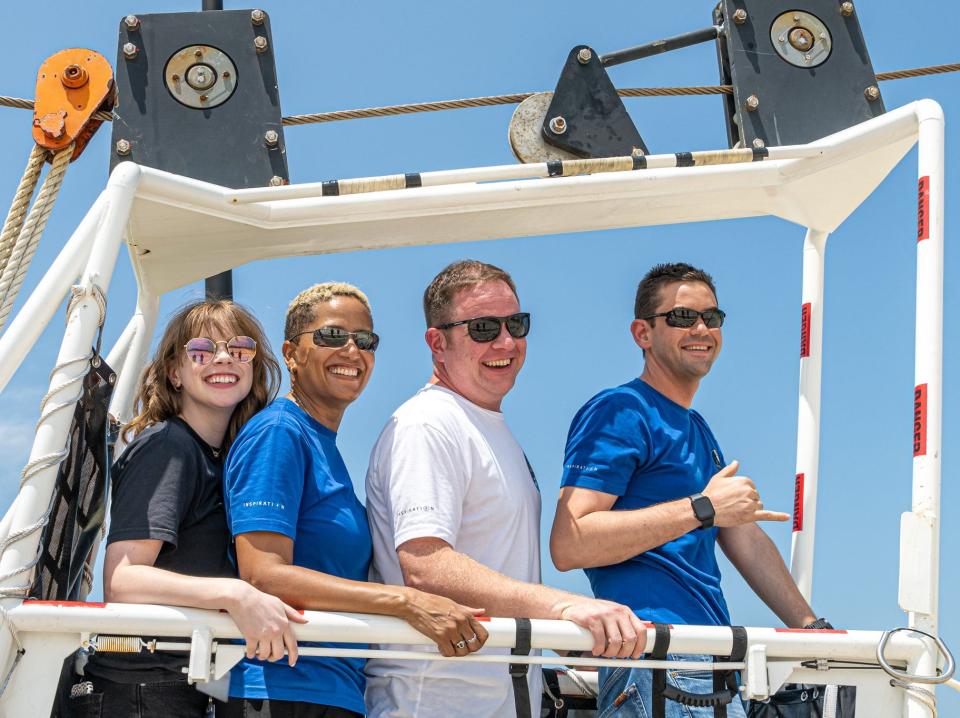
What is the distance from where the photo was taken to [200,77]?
170 inches

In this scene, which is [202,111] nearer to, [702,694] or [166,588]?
[166,588]

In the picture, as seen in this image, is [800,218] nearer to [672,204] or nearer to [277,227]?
[672,204]

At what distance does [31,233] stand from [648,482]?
2.12 meters

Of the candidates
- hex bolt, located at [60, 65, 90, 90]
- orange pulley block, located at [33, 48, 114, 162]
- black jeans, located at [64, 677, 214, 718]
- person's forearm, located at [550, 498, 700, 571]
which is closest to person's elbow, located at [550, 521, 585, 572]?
person's forearm, located at [550, 498, 700, 571]

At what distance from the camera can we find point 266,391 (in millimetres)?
3631

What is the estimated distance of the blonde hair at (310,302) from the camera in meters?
3.62

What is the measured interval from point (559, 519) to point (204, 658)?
100 centimetres

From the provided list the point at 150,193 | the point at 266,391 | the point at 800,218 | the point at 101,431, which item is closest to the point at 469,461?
the point at 266,391

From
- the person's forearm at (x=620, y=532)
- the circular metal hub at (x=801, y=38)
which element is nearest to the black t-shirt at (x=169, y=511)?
the person's forearm at (x=620, y=532)

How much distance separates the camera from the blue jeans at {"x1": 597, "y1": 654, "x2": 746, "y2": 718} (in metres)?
3.17

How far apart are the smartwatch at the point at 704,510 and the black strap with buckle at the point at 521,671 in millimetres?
556

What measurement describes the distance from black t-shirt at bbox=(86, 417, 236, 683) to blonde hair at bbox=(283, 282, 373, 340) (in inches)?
17.6

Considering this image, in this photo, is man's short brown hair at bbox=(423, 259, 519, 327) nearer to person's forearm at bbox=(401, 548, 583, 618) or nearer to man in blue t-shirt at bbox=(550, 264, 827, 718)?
man in blue t-shirt at bbox=(550, 264, 827, 718)

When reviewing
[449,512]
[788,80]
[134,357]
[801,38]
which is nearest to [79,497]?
[449,512]
